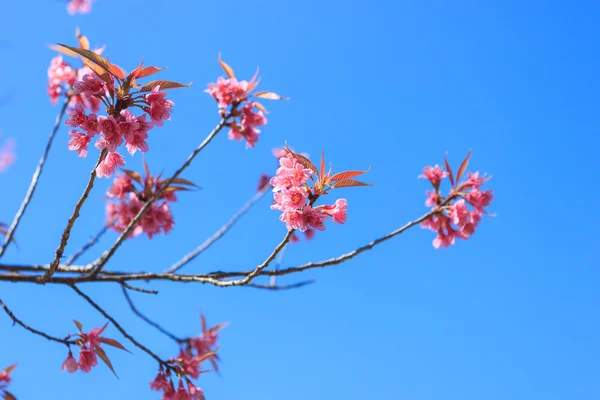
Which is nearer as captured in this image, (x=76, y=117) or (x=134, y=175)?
(x=76, y=117)

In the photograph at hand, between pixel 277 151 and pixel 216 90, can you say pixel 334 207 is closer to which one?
pixel 216 90

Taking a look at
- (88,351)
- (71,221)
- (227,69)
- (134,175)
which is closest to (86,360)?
(88,351)

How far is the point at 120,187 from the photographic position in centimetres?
311

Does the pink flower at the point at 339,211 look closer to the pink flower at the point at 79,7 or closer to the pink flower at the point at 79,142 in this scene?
the pink flower at the point at 79,142

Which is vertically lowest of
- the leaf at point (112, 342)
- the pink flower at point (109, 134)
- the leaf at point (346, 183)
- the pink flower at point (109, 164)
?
the leaf at point (112, 342)

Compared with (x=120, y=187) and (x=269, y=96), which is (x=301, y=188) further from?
(x=120, y=187)

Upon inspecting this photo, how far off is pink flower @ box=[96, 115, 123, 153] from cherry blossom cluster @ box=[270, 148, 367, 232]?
60 centimetres

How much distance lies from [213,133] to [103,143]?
109 cm

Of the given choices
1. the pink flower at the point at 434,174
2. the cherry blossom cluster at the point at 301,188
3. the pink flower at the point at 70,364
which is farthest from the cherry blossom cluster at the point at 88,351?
the pink flower at the point at 434,174

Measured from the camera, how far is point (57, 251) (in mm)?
2023

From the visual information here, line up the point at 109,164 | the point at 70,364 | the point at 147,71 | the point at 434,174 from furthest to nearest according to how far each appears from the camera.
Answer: the point at 434,174 → the point at 70,364 → the point at 109,164 → the point at 147,71

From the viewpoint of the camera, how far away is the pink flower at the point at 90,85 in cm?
178

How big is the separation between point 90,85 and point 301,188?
2.86 ft

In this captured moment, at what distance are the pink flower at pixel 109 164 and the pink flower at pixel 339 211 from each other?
0.87 m
